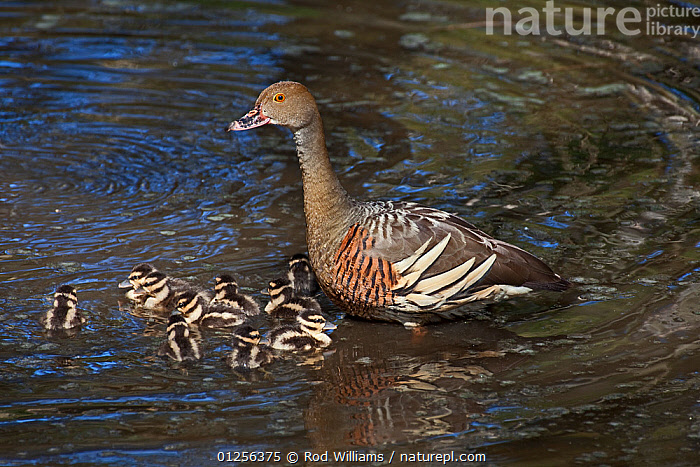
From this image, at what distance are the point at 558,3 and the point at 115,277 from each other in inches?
376

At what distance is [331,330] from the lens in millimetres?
6922

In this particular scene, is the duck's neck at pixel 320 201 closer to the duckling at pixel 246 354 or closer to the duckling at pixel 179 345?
the duckling at pixel 246 354

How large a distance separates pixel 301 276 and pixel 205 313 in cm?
91

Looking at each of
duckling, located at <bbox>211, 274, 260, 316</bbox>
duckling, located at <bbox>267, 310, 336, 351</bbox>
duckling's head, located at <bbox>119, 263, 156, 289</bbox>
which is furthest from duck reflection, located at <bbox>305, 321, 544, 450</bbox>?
duckling's head, located at <bbox>119, 263, 156, 289</bbox>

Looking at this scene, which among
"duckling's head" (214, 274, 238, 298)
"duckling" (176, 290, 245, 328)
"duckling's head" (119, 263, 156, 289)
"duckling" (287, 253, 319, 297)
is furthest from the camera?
"duckling" (287, 253, 319, 297)

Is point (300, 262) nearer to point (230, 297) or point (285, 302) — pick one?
point (285, 302)

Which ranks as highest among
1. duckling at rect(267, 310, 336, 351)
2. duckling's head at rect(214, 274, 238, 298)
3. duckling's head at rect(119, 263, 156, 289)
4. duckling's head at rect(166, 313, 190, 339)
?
duckling's head at rect(119, 263, 156, 289)

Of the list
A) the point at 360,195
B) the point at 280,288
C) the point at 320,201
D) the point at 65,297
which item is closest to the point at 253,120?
the point at 320,201

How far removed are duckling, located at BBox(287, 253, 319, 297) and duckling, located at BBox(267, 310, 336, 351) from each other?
0.86 meters

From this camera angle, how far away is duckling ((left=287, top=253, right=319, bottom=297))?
7.50 meters

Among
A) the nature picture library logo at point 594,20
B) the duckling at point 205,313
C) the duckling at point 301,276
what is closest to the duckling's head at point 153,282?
A: the duckling at point 205,313

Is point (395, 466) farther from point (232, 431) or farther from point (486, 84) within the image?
point (486, 84)

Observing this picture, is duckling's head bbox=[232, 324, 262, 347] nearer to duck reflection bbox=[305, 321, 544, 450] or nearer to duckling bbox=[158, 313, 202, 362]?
duckling bbox=[158, 313, 202, 362]

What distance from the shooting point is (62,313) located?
6.67 m
